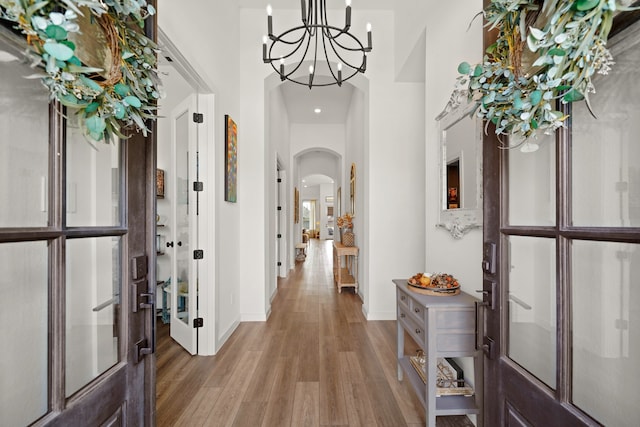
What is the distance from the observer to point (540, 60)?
27.2 inches

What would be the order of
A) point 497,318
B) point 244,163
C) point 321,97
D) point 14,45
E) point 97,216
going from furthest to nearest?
point 321,97
point 244,163
point 497,318
point 97,216
point 14,45

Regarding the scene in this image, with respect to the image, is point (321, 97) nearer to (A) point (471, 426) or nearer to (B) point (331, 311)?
(B) point (331, 311)

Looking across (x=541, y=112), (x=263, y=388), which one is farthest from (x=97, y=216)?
(x=263, y=388)

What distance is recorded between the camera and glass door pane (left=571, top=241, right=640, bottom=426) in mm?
697

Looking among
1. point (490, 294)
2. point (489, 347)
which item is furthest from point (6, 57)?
point (489, 347)

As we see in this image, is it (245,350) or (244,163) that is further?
(244,163)

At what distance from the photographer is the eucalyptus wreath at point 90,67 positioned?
56cm

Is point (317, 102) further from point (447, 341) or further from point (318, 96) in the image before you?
point (447, 341)

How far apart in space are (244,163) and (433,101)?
2298 millimetres

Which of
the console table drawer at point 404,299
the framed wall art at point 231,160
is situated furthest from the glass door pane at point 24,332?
the framed wall art at point 231,160

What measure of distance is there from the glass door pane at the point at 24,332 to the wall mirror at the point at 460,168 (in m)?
2.02

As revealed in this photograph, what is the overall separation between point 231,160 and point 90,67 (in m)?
2.49

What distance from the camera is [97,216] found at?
91 cm

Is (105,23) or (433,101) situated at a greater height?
(433,101)
